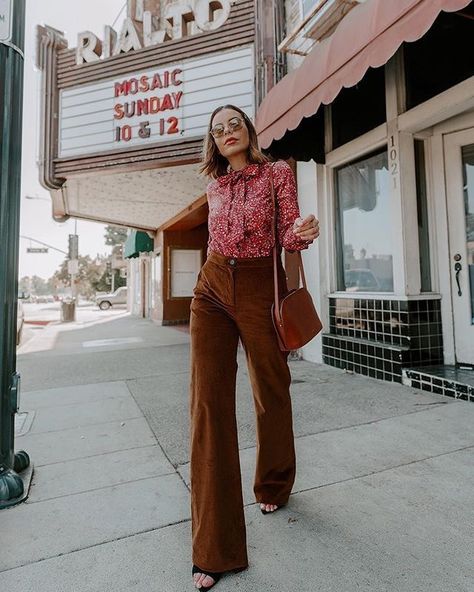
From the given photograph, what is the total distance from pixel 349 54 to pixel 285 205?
2001 mm

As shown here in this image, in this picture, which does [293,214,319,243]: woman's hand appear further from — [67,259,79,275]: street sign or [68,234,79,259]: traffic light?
[67,259,79,275]: street sign

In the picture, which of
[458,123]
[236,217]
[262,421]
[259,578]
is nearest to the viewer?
[259,578]

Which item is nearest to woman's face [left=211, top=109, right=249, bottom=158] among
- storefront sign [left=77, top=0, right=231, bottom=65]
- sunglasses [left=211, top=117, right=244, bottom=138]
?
sunglasses [left=211, top=117, right=244, bottom=138]

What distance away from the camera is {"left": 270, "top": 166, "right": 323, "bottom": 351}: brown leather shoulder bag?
5.08 feet

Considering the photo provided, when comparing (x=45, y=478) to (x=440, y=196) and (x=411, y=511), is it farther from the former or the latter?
(x=440, y=196)

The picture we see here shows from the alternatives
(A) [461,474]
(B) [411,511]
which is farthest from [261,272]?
(A) [461,474]

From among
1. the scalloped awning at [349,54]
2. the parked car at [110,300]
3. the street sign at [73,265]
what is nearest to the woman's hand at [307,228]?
the scalloped awning at [349,54]

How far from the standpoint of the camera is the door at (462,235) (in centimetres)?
388

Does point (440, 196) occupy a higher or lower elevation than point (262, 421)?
higher

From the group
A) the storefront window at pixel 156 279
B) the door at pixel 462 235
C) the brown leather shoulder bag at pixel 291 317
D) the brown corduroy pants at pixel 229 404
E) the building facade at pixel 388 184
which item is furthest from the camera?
the storefront window at pixel 156 279

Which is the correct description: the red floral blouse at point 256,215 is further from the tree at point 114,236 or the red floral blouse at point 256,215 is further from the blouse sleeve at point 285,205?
the tree at point 114,236

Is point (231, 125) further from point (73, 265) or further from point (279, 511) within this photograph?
point (73, 265)

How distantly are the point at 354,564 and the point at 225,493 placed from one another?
563mm

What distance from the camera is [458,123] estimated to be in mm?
3914
